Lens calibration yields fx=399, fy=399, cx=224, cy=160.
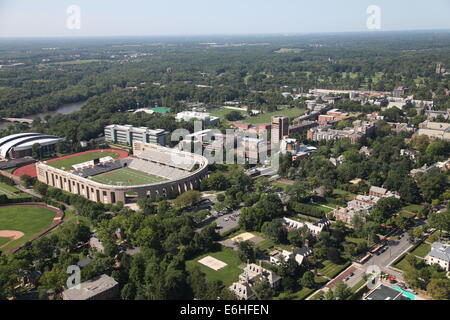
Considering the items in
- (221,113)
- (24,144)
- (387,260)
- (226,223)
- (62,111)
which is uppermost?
(62,111)

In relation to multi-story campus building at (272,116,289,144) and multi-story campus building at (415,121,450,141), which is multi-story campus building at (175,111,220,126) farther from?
multi-story campus building at (415,121,450,141)

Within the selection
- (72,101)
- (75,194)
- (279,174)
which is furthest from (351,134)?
(72,101)

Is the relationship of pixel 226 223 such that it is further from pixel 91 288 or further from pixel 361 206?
pixel 91 288

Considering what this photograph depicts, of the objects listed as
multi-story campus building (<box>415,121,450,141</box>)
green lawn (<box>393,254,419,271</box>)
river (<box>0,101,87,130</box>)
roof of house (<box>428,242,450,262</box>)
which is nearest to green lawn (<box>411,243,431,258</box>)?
roof of house (<box>428,242,450,262</box>)

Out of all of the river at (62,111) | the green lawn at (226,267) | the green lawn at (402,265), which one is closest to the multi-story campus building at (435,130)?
the green lawn at (402,265)

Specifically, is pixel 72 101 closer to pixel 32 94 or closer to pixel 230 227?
pixel 32 94

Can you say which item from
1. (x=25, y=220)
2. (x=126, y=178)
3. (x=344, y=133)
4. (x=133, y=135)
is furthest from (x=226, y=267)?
(x=344, y=133)
